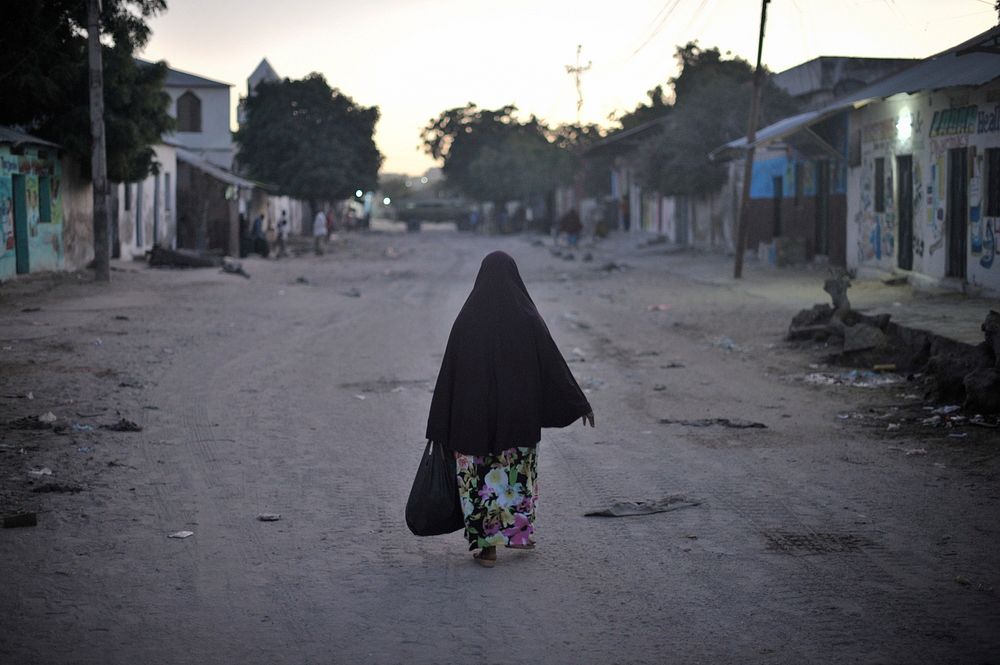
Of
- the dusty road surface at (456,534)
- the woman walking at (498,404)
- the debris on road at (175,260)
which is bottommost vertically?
the dusty road surface at (456,534)

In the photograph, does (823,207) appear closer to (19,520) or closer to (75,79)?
(75,79)

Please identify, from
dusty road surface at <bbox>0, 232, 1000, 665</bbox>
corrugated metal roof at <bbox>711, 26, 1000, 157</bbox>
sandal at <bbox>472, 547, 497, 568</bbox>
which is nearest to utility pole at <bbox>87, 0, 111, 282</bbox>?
dusty road surface at <bbox>0, 232, 1000, 665</bbox>

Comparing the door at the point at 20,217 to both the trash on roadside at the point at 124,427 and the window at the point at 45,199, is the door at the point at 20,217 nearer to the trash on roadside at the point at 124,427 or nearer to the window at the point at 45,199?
the window at the point at 45,199

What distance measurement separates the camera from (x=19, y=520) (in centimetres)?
625

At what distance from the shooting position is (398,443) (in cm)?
859

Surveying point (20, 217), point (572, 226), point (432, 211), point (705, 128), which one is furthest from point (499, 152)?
point (20, 217)

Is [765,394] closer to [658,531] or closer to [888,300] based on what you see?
[658,531]

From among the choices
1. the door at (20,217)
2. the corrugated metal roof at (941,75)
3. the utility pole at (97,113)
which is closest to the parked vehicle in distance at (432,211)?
the door at (20,217)

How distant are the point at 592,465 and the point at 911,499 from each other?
2076 millimetres

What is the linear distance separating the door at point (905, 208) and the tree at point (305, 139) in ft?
126

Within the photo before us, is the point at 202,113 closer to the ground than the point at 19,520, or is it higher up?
higher up

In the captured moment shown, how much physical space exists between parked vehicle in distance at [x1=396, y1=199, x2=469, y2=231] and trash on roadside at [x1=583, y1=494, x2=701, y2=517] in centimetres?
7813

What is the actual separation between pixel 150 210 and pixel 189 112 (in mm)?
25635

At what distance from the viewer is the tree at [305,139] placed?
56344mm
